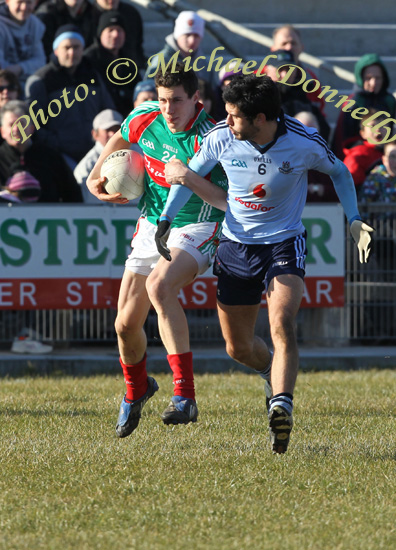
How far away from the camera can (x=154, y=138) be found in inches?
269

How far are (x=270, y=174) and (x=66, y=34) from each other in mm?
6466

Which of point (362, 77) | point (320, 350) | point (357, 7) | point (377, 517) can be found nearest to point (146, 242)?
point (377, 517)

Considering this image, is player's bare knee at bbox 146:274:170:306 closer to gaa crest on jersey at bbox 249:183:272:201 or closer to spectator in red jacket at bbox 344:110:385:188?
gaa crest on jersey at bbox 249:183:272:201

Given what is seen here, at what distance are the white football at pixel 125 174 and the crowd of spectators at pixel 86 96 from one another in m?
3.77

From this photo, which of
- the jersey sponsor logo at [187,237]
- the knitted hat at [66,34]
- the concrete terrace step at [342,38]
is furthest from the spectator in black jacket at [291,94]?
the jersey sponsor logo at [187,237]

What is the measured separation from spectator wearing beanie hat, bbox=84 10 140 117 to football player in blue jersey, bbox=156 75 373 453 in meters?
6.19

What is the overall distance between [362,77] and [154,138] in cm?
657

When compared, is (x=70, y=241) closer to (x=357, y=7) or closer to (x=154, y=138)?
(x=154, y=138)

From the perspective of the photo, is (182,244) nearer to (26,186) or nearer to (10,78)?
(26,186)

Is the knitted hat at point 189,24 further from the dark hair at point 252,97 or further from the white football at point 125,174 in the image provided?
the dark hair at point 252,97

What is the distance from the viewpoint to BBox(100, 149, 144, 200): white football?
6816mm

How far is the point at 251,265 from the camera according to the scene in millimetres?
6496

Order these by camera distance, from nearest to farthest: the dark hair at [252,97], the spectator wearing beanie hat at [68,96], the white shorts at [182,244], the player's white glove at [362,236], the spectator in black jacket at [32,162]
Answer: the dark hair at [252,97] < the player's white glove at [362,236] < the white shorts at [182,244] < the spectator in black jacket at [32,162] < the spectator wearing beanie hat at [68,96]

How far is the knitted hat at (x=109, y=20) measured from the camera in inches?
503
